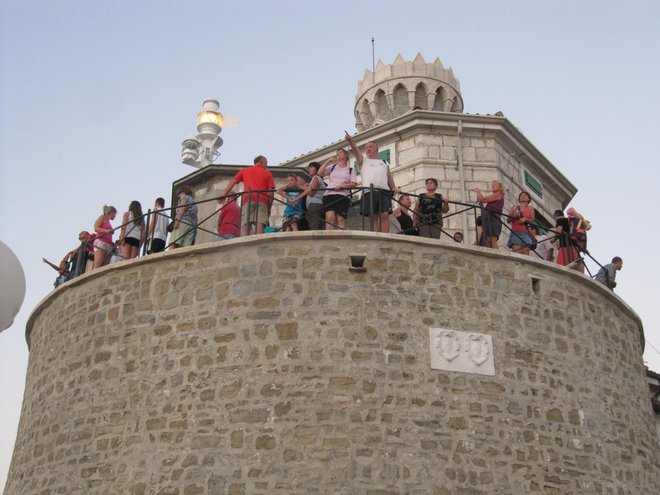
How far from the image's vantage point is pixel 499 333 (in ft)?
33.1

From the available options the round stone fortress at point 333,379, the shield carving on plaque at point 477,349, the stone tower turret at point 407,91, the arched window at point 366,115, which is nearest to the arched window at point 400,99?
the stone tower turret at point 407,91

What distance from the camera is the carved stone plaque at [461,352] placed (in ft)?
31.8

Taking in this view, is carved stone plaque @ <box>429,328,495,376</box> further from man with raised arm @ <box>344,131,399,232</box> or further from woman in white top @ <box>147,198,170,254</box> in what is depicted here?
woman in white top @ <box>147,198,170,254</box>

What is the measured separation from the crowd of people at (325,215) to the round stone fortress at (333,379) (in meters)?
0.57

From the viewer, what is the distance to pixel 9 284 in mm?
3652

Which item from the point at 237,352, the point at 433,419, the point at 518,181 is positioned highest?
the point at 518,181

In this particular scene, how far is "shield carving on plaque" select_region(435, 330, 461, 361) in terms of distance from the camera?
9.73 meters

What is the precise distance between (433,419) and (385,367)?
754mm

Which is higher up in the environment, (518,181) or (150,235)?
(518,181)

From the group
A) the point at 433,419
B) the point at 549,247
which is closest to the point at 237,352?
the point at 433,419

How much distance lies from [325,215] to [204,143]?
7.48 m

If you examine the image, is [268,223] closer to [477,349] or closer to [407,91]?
[477,349]

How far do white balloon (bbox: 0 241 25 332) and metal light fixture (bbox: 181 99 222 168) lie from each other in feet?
45.3

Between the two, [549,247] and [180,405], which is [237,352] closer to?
[180,405]
